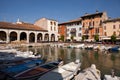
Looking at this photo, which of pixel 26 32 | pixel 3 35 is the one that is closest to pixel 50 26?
pixel 26 32

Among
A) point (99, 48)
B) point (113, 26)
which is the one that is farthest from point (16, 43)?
point (113, 26)

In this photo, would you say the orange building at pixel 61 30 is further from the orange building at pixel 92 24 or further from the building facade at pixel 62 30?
the orange building at pixel 92 24

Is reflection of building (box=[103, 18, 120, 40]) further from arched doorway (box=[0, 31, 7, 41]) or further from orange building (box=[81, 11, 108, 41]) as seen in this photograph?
arched doorway (box=[0, 31, 7, 41])

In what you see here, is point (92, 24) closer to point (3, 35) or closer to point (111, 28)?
point (111, 28)

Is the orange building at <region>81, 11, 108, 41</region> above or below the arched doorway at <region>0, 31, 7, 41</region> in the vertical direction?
above

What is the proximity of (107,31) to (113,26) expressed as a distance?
9.38 ft

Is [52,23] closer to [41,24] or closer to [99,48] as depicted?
[41,24]

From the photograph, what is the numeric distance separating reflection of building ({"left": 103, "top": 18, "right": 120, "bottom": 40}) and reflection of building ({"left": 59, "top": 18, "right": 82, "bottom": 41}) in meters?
12.4

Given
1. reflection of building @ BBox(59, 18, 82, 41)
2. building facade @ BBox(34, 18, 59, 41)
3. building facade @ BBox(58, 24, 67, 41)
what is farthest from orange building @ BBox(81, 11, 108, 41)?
building facade @ BBox(34, 18, 59, 41)

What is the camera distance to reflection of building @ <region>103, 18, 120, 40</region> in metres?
46.8

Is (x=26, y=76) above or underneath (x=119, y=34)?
underneath

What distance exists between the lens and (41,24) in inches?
2534

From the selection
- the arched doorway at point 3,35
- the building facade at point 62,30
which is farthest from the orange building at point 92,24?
the arched doorway at point 3,35

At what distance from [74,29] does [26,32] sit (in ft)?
72.3
